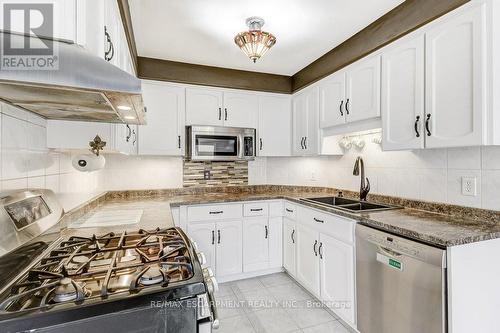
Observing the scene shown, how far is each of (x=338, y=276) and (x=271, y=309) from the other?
0.67m

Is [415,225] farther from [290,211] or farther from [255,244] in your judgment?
[255,244]

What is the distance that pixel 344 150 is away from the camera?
2785 millimetres

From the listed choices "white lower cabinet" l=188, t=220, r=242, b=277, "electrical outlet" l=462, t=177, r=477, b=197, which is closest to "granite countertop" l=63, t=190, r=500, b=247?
"electrical outlet" l=462, t=177, r=477, b=197

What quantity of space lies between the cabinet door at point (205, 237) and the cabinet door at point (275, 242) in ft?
2.11

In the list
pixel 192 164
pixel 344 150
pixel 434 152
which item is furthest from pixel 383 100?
pixel 192 164

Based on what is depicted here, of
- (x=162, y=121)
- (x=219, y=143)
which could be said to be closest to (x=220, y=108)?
(x=219, y=143)

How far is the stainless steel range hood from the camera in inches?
25.1

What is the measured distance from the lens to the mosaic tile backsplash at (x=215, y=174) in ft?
10.3

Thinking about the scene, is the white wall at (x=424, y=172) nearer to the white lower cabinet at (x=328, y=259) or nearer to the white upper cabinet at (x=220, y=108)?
the white lower cabinet at (x=328, y=259)

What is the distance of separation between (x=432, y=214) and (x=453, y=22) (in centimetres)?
122

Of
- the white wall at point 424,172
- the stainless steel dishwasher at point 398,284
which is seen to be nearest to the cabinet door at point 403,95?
the white wall at point 424,172

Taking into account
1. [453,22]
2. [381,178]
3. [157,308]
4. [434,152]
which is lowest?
[157,308]

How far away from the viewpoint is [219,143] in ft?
9.52

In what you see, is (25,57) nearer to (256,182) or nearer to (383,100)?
(383,100)
